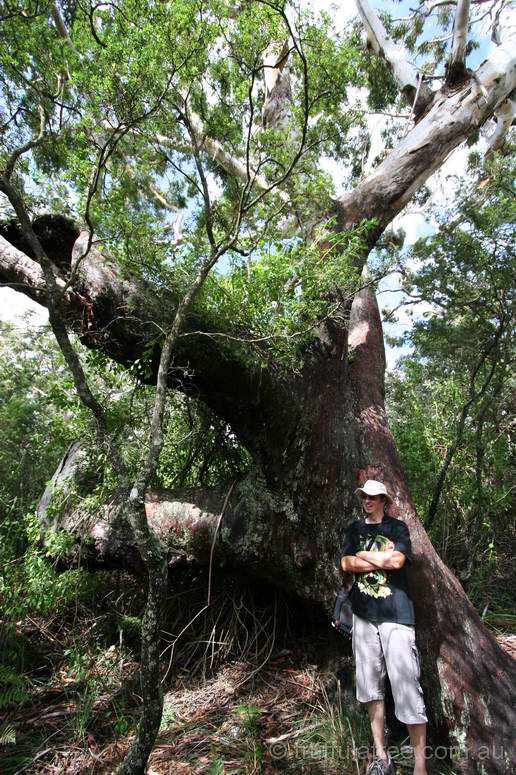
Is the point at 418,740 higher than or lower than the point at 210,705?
higher

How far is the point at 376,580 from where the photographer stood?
288cm

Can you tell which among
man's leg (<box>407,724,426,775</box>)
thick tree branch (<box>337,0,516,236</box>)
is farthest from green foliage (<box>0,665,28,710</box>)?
thick tree branch (<box>337,0,516,236</box>)

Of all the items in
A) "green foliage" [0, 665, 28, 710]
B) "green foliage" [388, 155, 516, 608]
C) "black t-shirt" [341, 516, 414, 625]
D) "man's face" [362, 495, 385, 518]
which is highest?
"green foliage" [388, 155, 516, 608]

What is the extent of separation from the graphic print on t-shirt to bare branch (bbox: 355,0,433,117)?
6676mm

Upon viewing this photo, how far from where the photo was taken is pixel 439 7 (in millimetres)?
9039

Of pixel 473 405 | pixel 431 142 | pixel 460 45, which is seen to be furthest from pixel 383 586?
pixel 460 45

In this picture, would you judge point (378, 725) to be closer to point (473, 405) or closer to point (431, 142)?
point (473, 405)

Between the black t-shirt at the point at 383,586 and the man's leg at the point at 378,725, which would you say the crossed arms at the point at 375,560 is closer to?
the black t-shirt at the point at 383,586

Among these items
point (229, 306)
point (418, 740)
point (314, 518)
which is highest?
point (229, 306)

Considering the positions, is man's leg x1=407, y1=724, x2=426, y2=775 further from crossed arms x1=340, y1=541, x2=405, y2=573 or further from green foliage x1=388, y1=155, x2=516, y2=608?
Answer: green foliage x1=388, y1=155, x2=516, y2=608

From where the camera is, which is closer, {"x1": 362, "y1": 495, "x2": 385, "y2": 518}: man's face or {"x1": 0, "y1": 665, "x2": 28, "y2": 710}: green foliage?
{"x1": 362, "y1": 495, "x2": 385, "y2": 518}: man's face

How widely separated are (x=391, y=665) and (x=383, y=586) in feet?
1.40

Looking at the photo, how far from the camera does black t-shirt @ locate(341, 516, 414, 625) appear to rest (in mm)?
2807

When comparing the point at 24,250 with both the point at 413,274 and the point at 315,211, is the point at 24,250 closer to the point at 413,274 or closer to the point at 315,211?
the point at 315,211
